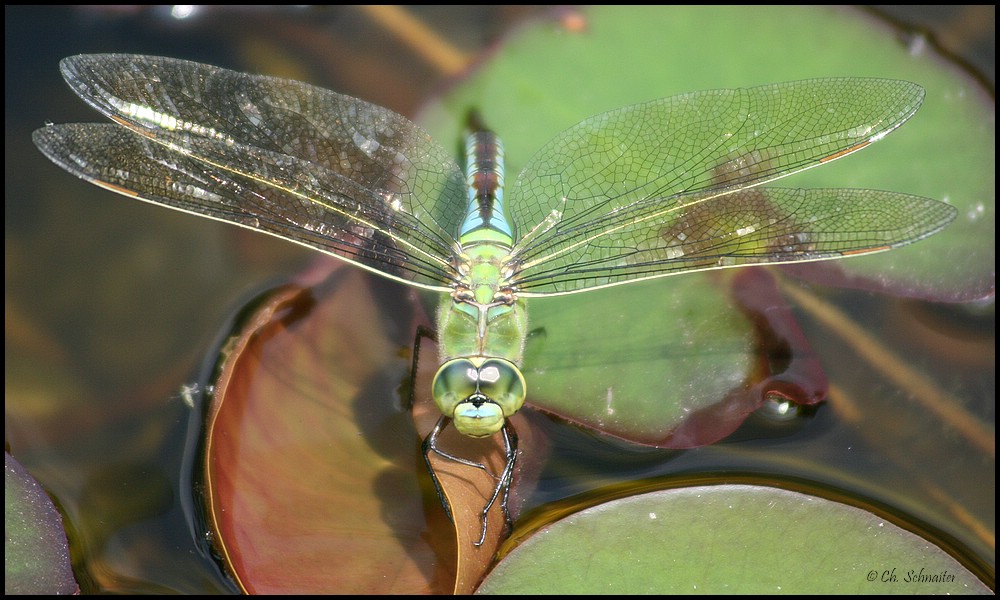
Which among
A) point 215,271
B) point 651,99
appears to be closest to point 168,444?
point 215,271

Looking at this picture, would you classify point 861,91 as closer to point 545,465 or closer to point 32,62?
point 545,465

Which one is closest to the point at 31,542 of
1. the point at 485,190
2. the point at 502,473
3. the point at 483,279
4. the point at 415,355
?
the point at 415,355

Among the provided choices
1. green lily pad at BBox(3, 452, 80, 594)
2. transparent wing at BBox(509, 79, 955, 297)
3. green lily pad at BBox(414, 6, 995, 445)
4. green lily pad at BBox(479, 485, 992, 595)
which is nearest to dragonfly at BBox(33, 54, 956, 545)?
transparent wing at BBox(509, 79, 955, 297)

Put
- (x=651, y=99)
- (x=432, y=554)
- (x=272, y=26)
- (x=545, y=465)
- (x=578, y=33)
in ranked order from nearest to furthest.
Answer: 1. (x=432, y=554)
2. (x=545, y=465)
3. (x=651, y=99)
4. (x=578, y=33)
5. (x=272, y=26)

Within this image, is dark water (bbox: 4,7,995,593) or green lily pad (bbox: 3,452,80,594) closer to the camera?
green lily pad (bbox: 3,452,80,594)

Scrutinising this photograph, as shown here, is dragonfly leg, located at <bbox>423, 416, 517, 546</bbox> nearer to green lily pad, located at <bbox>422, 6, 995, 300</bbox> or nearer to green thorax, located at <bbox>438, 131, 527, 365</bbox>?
green thorax, located at <bbox>438, 131, 527, 365</bbox>

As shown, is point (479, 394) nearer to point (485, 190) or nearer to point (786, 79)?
point (485, 190)

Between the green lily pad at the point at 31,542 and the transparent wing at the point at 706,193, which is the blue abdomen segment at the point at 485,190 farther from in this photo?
the green lily pad at the point at 31,542
